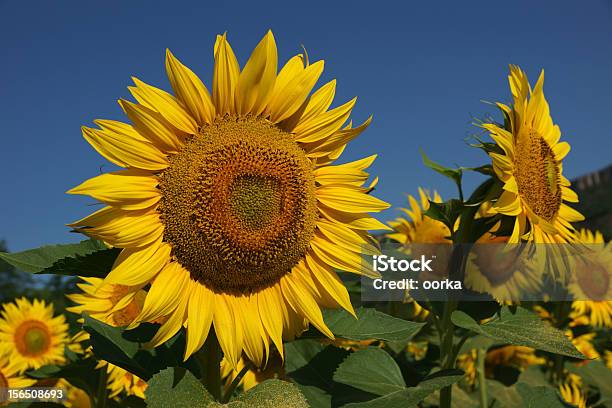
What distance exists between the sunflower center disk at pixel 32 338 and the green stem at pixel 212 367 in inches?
162

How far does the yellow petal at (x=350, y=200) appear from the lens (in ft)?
6.72

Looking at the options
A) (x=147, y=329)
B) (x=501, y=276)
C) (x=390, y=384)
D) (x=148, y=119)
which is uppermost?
(x=148, y=119)

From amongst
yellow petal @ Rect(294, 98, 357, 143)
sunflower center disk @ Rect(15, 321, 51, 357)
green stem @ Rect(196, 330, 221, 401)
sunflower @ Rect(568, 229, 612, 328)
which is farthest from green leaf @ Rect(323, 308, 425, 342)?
sunflower center disk @ Rect(15, 321, 51, 357)

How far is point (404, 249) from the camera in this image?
3400 millimetres

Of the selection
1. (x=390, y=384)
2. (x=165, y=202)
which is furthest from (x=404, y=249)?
(x=165, y=202)

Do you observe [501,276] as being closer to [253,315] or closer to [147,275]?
[253,315]

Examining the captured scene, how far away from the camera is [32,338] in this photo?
18.0ft

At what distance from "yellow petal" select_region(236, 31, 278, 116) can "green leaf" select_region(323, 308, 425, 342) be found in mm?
798

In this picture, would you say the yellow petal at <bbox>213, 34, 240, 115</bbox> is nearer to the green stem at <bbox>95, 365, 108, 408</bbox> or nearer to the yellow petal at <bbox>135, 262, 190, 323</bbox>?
the yellow petal at <bbox>135, 262, 190, 323</bbox>

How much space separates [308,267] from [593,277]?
4465 millimetres

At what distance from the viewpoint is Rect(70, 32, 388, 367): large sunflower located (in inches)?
69.9

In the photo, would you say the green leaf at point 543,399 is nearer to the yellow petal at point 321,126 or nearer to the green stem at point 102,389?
the yellow petal at point 321,126

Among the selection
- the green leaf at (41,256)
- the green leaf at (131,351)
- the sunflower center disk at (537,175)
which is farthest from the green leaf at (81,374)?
the sunflower center disk at (537,175)

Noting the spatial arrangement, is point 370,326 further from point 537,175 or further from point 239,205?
point 537,175
